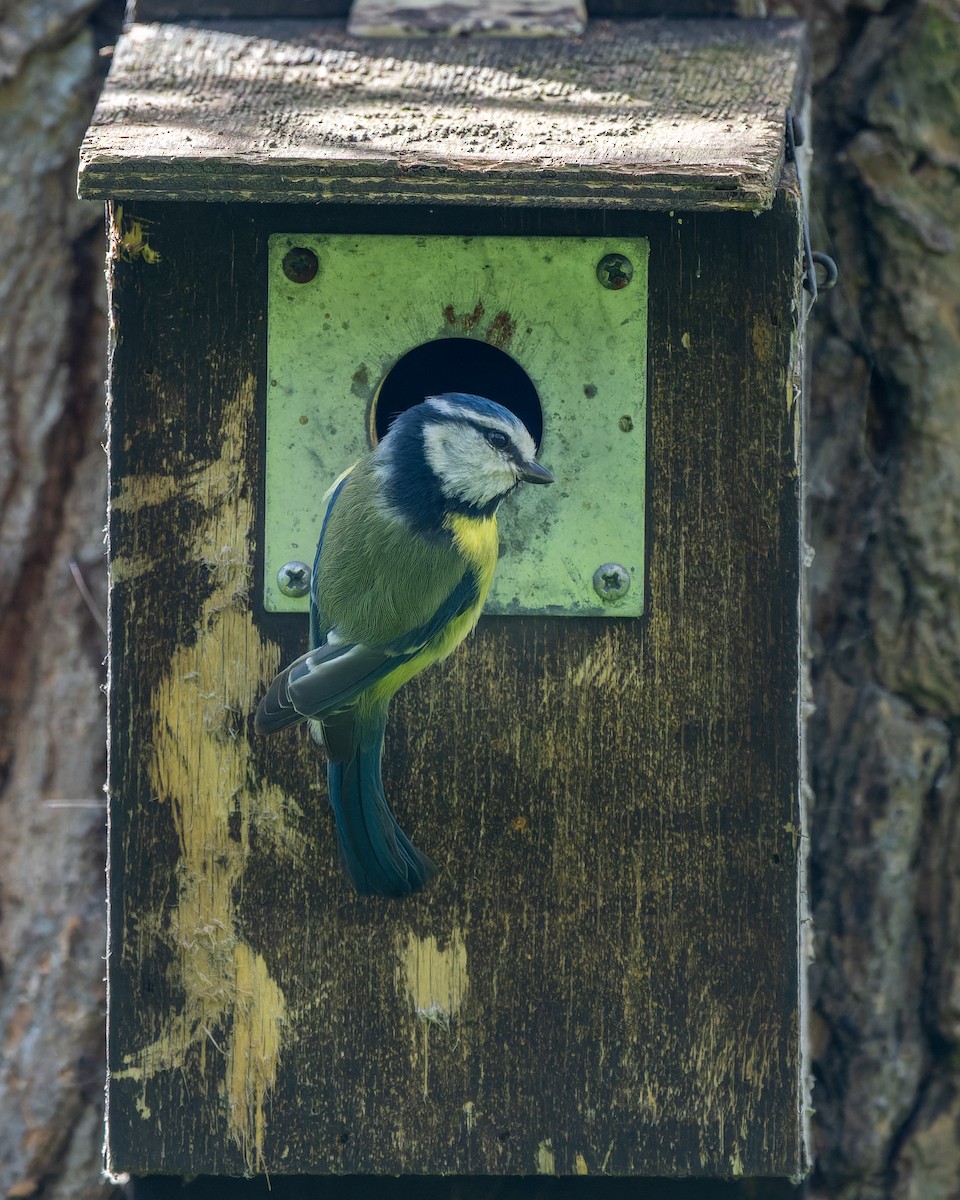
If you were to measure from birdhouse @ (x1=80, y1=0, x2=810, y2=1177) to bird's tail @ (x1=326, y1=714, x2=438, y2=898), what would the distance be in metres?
0.05

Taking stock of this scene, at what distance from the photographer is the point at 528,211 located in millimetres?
2016

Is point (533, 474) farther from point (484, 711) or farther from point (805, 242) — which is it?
point (805, 242)

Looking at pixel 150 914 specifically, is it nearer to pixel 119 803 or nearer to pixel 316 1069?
pixel 119 803

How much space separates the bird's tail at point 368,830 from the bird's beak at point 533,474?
36 centimetres

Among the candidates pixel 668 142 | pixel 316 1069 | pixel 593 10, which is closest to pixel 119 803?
pixel 316 1069

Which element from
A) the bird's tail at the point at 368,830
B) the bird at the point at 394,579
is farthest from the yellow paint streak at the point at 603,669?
the bird's tail at the point at 368,830

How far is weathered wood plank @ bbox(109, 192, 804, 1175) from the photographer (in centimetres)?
200

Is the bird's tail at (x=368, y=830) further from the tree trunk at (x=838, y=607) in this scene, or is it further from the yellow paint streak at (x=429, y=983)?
the tree trunk at (x=838, y=607)

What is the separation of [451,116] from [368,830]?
33.7 inches

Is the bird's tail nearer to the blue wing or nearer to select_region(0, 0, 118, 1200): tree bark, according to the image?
the blue wing

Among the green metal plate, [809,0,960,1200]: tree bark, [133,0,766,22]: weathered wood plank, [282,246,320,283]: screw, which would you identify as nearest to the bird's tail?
the green metal plate

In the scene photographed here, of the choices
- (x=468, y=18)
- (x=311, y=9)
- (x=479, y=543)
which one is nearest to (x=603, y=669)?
(x=479, y=543)

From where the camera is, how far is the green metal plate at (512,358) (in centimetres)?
201

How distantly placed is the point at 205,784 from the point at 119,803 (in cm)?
11
